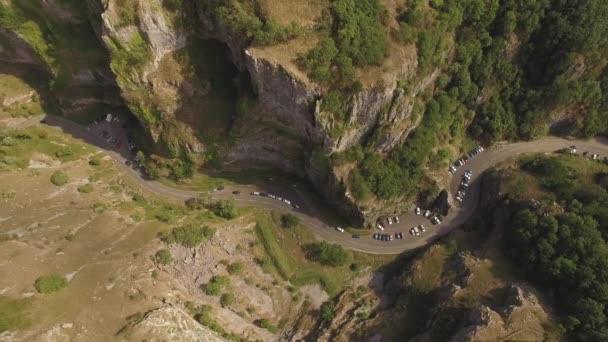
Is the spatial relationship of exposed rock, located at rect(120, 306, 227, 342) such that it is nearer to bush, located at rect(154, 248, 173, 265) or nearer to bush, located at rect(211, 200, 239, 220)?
bush, located at rect(154, 248, 173, 265)

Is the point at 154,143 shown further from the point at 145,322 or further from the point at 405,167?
the point at 405,167

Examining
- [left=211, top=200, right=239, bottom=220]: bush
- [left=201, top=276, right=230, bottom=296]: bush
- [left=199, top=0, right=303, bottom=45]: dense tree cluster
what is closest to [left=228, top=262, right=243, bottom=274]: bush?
[left=201, top=276, right=230, bottom=296]: bush

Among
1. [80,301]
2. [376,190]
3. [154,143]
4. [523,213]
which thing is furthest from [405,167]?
[80,301]

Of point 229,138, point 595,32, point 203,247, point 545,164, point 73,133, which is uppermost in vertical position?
point 595,32

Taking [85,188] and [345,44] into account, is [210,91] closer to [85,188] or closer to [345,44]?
[345,44]

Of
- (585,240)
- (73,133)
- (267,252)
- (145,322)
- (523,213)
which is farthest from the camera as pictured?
(73,133)
